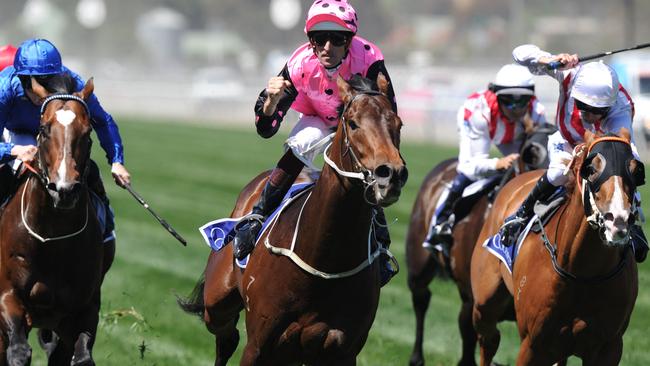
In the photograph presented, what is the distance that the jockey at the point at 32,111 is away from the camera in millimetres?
7219

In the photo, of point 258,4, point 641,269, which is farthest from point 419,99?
point 258,4

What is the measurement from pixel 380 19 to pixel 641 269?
56279mm

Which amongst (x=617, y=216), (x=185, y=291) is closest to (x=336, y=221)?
(x=617, y=216)

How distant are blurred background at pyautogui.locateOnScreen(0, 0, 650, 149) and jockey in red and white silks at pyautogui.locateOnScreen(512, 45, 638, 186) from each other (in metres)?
19.5

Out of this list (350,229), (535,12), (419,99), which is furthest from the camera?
(535,12)

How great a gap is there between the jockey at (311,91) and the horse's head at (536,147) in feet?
9.96

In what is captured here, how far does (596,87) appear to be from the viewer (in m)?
7.18

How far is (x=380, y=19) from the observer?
6838cm

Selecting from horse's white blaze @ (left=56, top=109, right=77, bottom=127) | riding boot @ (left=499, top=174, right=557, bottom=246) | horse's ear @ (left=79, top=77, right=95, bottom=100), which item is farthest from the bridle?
riding boot @ (left=499, top=174, right=557, bottom=246)

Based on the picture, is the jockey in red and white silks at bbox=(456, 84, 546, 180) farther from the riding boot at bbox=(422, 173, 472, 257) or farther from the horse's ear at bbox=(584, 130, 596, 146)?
the horse's ear at bbox=(584, 130, 596, 146)

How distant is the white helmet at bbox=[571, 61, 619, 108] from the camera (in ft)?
23.5

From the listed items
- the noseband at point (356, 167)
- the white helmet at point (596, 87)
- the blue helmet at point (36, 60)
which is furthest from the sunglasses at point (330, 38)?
the blue helmet at point (36, 60)

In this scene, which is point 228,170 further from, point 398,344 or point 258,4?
point 258,4

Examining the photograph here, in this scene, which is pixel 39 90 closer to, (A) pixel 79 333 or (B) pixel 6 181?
(B) pixel 6 181
